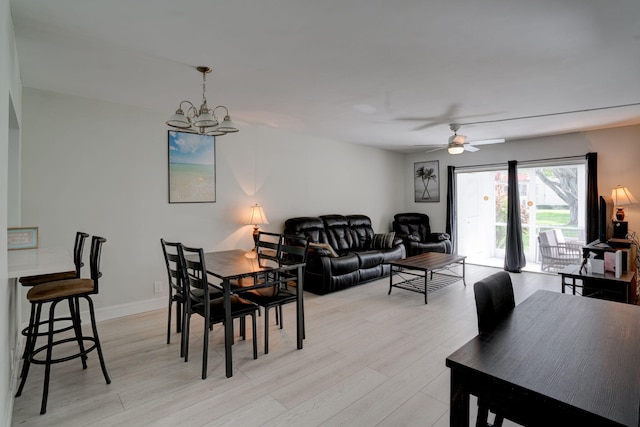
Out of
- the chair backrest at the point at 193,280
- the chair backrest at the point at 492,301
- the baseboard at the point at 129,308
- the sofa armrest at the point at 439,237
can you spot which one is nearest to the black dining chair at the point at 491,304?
the chair backrest at the point at 492,301

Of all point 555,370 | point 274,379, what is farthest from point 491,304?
point 274,379

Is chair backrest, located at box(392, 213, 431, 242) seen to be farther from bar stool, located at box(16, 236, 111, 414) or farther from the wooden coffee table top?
bar stool, located at box(16, 236, 111, 414)

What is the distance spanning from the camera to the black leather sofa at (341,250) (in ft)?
15.5

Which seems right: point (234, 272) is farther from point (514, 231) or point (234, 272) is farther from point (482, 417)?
point (514, 231)

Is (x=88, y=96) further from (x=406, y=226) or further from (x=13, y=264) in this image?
(x=406, y=226)

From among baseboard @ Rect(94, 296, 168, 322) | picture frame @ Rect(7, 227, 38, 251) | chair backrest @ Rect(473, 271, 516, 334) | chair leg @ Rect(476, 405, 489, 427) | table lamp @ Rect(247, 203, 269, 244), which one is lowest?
baseboard @ Rect(94, 296, 168, 322)

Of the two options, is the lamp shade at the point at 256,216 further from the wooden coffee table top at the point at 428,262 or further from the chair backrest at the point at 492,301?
the chair backrest at the point at 492,301

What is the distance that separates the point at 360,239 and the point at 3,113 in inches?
210

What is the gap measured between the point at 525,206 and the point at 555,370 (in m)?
6.53

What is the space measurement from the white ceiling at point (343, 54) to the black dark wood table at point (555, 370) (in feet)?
5.93

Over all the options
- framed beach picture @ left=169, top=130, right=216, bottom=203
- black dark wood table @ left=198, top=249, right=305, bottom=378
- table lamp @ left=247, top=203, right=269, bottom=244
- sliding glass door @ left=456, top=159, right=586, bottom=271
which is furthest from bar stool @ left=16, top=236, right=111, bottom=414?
sliding glass door @ left=456, top=159, right=586, bottom=271

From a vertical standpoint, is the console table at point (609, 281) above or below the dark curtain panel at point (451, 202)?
below

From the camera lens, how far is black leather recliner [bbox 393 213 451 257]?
249 inches

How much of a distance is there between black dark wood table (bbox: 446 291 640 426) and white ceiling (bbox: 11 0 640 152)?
1.81 m
